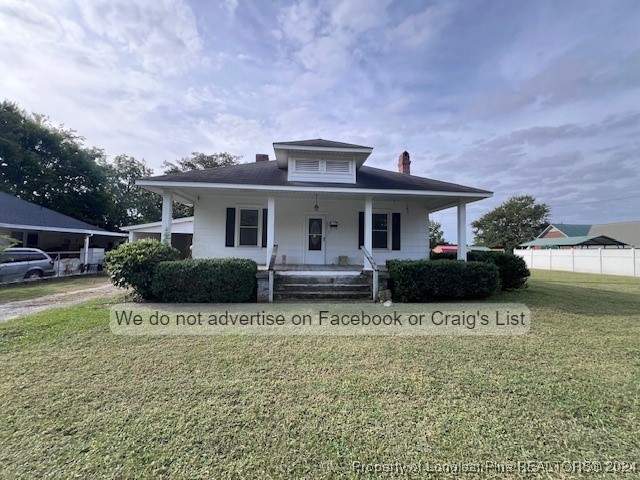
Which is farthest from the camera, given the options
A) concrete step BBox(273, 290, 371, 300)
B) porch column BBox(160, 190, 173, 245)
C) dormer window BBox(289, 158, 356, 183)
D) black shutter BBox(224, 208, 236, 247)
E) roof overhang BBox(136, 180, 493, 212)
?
black shutter BBox(224, 208, 236, 247)

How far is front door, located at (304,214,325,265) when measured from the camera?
36.4 ft

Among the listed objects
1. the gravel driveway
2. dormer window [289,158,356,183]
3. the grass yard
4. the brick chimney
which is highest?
the brick chimney

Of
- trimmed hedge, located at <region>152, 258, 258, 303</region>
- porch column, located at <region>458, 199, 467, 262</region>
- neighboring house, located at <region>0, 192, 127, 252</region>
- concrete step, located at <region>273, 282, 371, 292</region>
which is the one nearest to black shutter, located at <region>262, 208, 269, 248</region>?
concrete step, located at <region>273, 282, 371, 292</region>

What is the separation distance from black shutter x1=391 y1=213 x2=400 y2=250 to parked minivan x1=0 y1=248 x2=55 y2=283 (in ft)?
50.2

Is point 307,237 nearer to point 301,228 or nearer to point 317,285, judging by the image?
point 301,228

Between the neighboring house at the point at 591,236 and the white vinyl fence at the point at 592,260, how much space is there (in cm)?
1426

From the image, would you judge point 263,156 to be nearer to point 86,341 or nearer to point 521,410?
point 86,341

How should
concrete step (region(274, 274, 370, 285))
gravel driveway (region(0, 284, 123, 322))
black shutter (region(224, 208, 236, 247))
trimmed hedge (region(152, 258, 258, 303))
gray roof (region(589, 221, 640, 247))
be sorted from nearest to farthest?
gravel driveway (region(0, 284, 123, 322))
trimmed hedge (region(152, 258, 258, 303))
concrete step (region(274, 274, 370, 285))
black shutter (region(224, 208, 236, 247))
gray roof (region(589, 221, 640, 247))

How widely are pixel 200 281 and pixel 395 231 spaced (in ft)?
24.7

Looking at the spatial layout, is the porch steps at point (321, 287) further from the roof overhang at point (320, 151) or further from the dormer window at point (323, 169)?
the roof overhang at point (320, 151)

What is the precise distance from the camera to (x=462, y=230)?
10.0 meters

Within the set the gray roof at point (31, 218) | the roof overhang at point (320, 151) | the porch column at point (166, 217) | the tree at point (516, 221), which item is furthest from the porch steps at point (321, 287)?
the tree at point (516, 221)

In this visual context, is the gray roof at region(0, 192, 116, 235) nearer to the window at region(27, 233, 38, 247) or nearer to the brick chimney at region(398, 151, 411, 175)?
the window at region(27, 233, 38, 247)

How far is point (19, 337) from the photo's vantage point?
493cm
